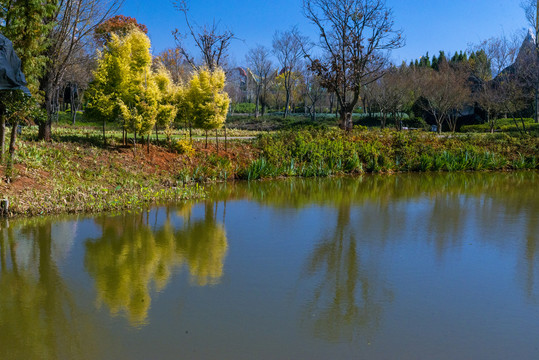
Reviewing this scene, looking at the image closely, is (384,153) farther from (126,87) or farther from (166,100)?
(126,87)

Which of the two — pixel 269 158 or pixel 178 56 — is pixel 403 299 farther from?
pixel 178 56

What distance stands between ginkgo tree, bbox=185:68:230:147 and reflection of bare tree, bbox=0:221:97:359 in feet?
29.4

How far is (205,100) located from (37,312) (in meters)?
11.5

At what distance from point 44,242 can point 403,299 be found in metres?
5.45

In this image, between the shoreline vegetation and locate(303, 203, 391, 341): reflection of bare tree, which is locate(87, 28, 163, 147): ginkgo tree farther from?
locate(303, 203, 391, 341): reflection of bare tree

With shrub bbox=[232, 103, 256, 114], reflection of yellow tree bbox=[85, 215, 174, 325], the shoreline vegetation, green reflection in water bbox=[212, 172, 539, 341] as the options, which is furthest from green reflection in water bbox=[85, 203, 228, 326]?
shrub bbox=[232, 103, 256, 114]

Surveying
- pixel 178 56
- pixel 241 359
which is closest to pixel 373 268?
pixel 241 359

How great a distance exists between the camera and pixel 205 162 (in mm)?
16266

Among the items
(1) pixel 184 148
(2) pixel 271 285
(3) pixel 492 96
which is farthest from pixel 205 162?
(3) pixel 492 96

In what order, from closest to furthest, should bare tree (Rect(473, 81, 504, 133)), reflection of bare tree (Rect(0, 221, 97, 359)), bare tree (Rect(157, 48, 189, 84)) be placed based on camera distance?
reflection of bare tree (Rect(0, 221, 97, 359)), bare tree (Rect(473, 81, 504, 133)), bare tree (Rect(157, 48, 189, 84))

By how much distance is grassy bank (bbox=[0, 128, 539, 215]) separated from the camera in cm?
1079

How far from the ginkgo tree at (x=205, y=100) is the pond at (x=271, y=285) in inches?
216

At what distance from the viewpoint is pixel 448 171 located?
2002 cm

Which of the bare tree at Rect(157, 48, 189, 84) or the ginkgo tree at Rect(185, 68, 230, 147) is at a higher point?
the bare tree at Rect(157, 48, 189, 84)
